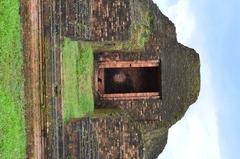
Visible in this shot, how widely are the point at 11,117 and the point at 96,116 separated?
3.96 m

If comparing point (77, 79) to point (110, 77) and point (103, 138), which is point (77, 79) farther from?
point (110, 77)

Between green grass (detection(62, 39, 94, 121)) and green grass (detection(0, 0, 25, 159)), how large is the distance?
225 centimetres

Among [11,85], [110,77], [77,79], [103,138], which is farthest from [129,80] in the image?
[11,85]

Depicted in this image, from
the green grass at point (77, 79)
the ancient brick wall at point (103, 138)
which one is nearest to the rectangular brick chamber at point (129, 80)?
the green grass at point (77, 79)

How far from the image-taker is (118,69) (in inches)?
744

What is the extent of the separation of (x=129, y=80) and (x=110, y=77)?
524mm

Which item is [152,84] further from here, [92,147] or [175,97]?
[92,147]

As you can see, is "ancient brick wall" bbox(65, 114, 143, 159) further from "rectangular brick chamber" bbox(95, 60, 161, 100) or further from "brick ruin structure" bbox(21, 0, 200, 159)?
"rectangular brick chamber" bbox(95, 60, 161, 100)

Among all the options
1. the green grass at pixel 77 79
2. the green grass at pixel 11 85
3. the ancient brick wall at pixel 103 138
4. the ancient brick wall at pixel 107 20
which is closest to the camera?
the green grass at pixel 11 85

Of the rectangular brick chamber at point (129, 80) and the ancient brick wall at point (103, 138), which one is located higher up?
the rectangular brick chamber at point (129, 80)

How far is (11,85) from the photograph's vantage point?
38.8 ft

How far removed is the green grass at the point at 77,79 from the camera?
47.9ft

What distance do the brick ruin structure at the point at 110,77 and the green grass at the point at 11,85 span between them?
1.11 ft

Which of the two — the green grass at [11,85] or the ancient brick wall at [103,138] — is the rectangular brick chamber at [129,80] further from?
the green grass at [11,85]
